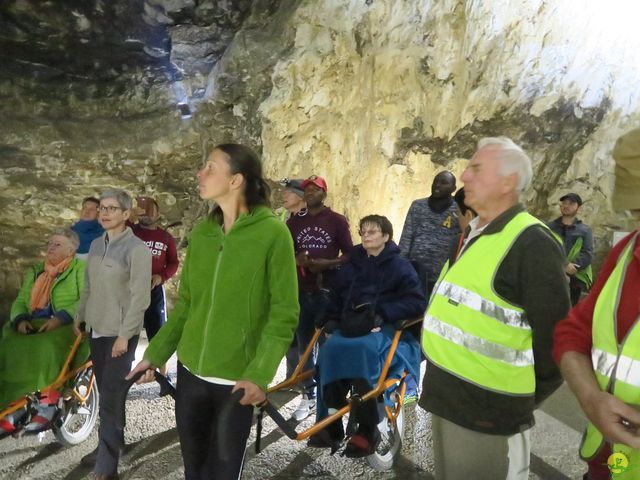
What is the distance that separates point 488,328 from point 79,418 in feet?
10.1

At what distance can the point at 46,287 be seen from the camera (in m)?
3.18

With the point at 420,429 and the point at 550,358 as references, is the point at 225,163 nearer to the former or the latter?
the point at 550,358

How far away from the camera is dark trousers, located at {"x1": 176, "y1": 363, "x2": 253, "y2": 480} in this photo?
175 centimetres

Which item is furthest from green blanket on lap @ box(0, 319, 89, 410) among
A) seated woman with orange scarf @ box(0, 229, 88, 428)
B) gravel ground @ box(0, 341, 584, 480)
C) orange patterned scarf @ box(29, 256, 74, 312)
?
gravel ground @ box(0, 341, 584, 480)

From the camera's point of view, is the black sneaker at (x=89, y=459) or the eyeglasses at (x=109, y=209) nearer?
the eyeglasses at (x=109, y=209)

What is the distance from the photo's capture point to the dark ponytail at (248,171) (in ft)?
5.97

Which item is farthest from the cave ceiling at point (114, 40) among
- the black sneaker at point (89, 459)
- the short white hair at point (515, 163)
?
the short white hair at point (515, 163)

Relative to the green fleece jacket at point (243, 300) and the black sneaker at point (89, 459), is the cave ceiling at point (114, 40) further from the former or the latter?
the green fleece jacket at point (243, 300)

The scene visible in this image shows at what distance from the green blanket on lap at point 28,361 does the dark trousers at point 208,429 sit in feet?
5.14

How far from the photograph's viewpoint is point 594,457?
128 cm

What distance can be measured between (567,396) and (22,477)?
4.10 meters

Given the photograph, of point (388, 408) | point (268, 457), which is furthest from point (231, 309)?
point (268, 457)

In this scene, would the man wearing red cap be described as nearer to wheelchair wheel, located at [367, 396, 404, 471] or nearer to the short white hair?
wheelchair wheel, located at [367, 396, 404, 471]

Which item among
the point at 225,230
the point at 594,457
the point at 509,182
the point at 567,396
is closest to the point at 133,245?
the point at 225,230
